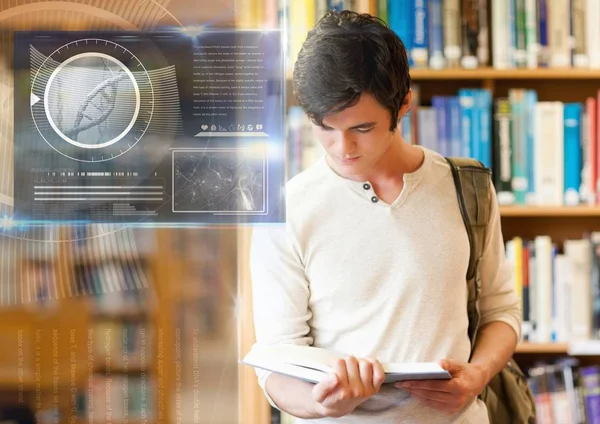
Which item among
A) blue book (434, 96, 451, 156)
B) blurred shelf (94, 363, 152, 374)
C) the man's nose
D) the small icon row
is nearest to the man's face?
the man's nose

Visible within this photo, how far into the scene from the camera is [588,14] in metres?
1.81

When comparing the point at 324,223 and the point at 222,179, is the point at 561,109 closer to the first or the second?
the point at 324,223

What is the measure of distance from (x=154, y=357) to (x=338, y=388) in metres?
0.23

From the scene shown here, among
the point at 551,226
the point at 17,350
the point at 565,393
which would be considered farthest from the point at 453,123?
the point at 17,350

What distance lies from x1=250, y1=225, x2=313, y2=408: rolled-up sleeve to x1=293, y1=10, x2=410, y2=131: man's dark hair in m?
0.18

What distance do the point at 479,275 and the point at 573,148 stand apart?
90 centimetres

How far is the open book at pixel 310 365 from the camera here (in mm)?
876

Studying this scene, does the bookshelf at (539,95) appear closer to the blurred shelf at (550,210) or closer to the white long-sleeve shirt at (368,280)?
the blurred shelf at (550,210)

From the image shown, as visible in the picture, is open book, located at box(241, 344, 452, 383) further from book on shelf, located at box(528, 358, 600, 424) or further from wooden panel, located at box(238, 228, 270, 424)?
book on shelf, located at box(528, 358, 600, 424)

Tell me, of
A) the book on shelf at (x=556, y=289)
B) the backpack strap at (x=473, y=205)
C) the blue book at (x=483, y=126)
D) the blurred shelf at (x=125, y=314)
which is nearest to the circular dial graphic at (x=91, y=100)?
the blurred shelf at (x=125, y=314)

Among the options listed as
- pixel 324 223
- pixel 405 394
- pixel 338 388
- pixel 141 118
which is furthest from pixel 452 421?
pixel 141 118

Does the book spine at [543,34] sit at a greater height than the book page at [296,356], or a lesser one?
greater

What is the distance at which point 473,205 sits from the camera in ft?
3.45
